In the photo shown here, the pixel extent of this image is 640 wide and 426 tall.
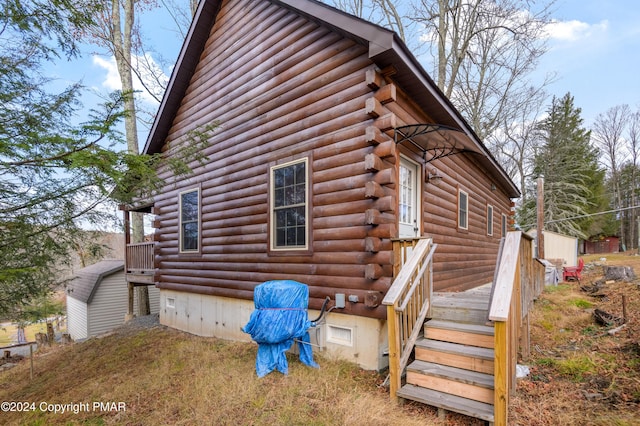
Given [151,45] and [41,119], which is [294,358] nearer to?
[41,119]

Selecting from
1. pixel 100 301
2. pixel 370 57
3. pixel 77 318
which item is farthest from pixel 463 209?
pixel 77 318

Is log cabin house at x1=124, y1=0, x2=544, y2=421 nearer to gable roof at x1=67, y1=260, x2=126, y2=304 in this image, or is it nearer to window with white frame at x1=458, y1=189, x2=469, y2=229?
window with white frame at x1=458, y1=189, x2=469, y2=229

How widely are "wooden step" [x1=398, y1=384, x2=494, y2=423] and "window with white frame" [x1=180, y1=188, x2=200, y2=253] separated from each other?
19.7ft

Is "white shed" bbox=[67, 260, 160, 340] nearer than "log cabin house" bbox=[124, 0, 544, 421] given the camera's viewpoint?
No

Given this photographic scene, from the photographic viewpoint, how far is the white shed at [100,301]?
14.7 m

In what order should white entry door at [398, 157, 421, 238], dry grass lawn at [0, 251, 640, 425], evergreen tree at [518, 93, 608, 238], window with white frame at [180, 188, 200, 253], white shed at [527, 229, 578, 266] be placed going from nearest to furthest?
dry grass lawn at [0, 251, 640, 425] → white entry door at [398, 157, 421, 238] → window with white frame at [180, 188, 200, 253] → white shed at [527, 229, 578, 266] → evergreen tree at [518, 93, 608, 238]

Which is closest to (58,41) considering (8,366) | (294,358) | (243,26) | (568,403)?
(243,26)

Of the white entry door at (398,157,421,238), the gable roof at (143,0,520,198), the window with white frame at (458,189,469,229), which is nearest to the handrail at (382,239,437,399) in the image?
the white entry door at (398,157,421,238)

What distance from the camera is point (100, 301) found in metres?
14.9

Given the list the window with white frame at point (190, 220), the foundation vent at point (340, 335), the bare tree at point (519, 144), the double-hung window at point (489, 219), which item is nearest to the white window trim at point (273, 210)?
the foundation vent at point (340, 335)

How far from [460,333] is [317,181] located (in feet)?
9.60

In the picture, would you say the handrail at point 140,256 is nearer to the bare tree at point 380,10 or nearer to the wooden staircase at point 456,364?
the wooden staircase at point 456,364

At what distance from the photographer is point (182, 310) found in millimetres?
8266

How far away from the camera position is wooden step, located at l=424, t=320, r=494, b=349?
11.6 ft
